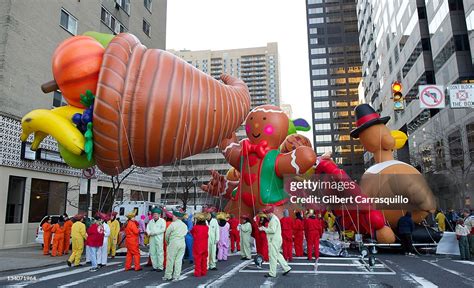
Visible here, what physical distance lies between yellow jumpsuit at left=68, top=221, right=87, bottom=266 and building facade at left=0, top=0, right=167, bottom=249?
3.31m

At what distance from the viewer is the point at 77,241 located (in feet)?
36.8

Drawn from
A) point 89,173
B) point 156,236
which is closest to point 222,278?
point 156,236

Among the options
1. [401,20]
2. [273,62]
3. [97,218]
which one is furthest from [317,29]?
[97,218]

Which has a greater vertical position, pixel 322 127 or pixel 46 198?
pixel 322 127

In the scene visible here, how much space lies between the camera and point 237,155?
13586mm

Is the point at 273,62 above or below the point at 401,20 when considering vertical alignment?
above

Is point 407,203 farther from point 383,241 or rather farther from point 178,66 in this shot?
point 178,66

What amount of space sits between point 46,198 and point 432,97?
694 inches

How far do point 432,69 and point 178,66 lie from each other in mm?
33500

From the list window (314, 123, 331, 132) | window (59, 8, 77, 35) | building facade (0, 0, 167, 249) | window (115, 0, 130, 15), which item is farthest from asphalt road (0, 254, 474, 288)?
window (314, 123, 331, 132)

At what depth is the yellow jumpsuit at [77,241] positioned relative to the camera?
36.5 ft

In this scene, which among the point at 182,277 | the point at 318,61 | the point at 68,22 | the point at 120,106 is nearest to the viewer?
the point at 120,106

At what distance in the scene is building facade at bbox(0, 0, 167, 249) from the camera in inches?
632

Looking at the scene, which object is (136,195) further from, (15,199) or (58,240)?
(58,240)
